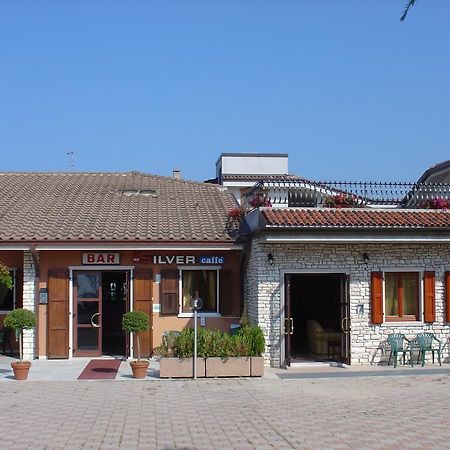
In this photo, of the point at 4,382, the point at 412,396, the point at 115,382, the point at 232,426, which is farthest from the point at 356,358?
the point at 4,382

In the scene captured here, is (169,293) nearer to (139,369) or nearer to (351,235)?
(139,369)

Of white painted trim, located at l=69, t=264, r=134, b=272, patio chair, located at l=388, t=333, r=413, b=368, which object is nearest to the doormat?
white painted trim, located at l=69, t=264, r=134, b=272

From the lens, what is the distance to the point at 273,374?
547 inches

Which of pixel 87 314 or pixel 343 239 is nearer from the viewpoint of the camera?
pixel 343 239

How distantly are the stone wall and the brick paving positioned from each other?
4.78 feet

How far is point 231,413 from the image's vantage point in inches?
402

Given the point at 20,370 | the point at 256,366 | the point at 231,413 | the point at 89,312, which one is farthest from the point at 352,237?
the point at 20,370

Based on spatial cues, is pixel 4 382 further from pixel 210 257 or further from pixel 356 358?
pixel 356 358

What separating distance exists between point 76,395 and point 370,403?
197 inches

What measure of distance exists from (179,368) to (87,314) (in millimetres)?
3970

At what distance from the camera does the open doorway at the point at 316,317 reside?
15259mm

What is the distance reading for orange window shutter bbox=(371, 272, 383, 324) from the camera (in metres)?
15.1

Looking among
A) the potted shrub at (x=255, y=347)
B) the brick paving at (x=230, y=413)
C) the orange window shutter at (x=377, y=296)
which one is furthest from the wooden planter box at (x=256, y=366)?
the orange window shutter at (x=377, y=296)

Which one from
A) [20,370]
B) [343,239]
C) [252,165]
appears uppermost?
[252,165]
